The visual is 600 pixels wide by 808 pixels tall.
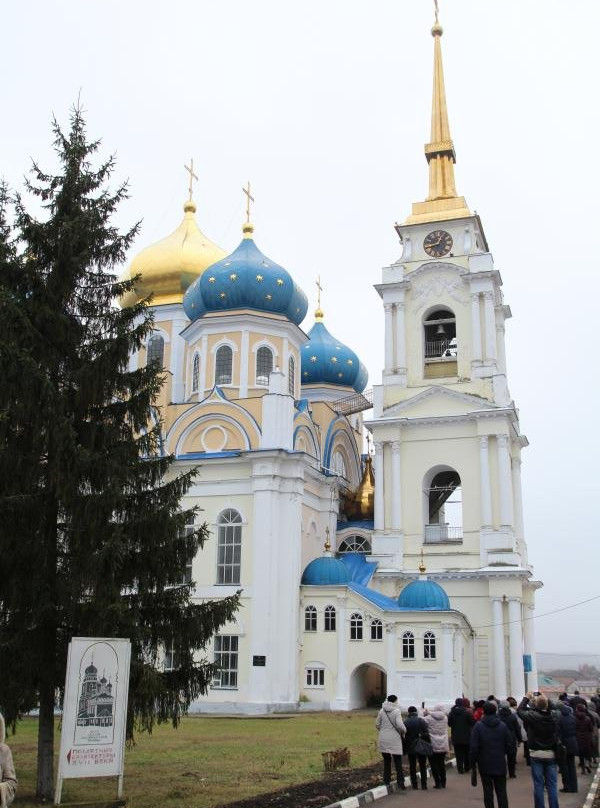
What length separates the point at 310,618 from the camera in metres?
29.9

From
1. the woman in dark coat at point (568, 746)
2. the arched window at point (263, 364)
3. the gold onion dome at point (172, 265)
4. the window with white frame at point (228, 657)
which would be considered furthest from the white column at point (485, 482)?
the woman in dark coat at point (568, 746)

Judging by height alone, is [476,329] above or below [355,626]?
above

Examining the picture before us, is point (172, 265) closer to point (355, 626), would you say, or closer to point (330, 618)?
point (330, 618)

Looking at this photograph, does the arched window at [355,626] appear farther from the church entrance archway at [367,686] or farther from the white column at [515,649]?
the white column at [515,649]

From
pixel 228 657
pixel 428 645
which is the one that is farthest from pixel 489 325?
pixel 228 657

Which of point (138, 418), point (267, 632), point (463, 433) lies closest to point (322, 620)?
point (267, 632)

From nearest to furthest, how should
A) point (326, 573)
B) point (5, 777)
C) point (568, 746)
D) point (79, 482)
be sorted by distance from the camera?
point (5, 777) < point (79, 482) < point (568, 746) < point (326, 573)

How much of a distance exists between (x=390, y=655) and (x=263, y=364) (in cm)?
1157

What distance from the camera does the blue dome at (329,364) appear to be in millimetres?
42844

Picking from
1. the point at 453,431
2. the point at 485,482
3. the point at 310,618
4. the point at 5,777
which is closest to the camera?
the point at 5,777

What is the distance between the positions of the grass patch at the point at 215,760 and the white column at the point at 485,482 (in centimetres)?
974

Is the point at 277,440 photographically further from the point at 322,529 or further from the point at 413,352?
the point at 413,352

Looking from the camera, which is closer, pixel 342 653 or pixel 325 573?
pixel 342 653

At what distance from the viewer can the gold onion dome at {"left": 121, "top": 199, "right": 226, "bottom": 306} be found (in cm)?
3812
